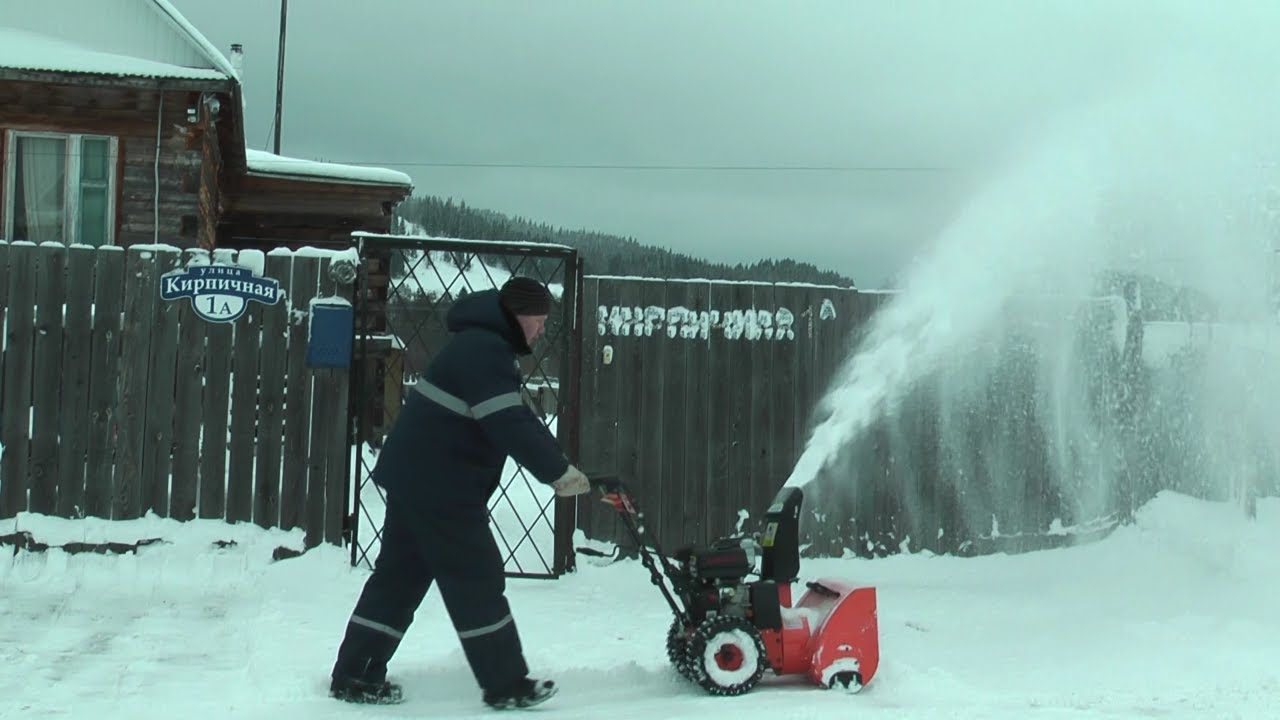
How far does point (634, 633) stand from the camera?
249 inches

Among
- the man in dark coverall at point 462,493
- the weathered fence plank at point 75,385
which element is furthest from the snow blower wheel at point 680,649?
the weathered fence plank at point 75,385

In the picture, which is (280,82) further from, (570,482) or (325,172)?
(570,482)

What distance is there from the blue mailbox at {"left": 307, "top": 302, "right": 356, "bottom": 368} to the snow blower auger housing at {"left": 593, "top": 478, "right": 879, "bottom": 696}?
9.65ft

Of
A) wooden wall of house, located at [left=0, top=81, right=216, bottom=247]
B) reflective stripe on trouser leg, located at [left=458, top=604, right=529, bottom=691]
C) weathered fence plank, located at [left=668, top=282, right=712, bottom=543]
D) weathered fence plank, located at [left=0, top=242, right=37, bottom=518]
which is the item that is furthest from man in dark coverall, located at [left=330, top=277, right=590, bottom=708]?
wooden wall of house, located at [left=0, top=81, right=216, bottom=247]

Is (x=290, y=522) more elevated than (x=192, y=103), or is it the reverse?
(x=192, y=103)

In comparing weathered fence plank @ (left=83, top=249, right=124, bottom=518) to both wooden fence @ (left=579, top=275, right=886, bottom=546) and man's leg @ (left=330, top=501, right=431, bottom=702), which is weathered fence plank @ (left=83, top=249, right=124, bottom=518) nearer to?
wooden fence @ (left=579, top=275, right=886, bottom=546)

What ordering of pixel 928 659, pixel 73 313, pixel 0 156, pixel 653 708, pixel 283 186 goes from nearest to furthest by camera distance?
pixel 653 708, pixel 928 659, pixel 73 313, pixel 0 156, pixel 283 186

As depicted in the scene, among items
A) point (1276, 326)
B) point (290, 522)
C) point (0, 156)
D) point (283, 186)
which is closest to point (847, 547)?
point (1276, 326)

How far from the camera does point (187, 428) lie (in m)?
7.23

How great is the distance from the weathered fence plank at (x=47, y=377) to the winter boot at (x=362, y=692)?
344 centimetres

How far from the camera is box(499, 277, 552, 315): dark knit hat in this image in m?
4.86

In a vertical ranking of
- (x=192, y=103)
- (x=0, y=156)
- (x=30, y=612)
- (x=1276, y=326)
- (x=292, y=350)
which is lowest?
(x=30, y=612)

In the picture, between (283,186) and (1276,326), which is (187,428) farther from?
(283,186)

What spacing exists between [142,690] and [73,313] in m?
3.26
